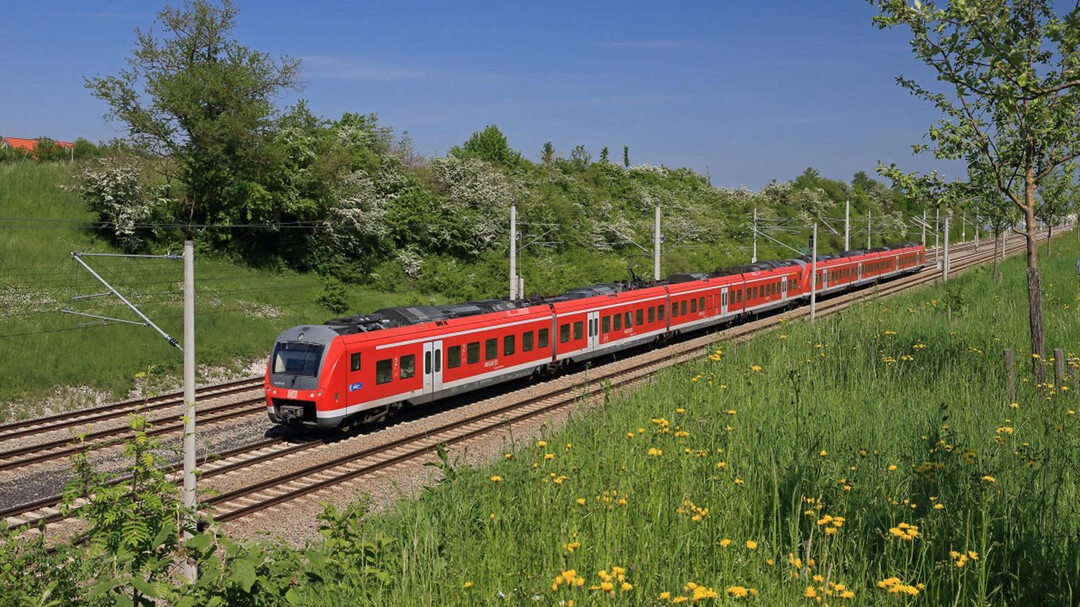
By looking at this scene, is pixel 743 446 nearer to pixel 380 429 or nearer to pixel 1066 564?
pixel 1066 564

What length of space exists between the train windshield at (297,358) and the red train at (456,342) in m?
0.02

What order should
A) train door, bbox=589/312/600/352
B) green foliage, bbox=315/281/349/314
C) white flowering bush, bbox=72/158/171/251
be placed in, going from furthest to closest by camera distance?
green foliage, bbox=315/281/349/314
white flowering bush, bbox=72/158/171/251
train door, bbox=589/312/600/352

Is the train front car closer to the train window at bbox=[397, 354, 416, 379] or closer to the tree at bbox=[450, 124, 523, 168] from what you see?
the train window at bbox=[397, 354, 416, 379]

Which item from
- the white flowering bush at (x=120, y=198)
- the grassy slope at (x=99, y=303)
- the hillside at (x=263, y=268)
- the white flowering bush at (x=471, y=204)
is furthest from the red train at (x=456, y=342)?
the white flowering bush at (x=120, y=198)

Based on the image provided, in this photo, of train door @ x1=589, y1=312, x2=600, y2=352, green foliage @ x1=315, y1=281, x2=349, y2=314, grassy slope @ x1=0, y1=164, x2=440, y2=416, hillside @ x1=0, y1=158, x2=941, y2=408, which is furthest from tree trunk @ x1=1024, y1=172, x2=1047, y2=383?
green foliage @ x1=315, y1=281, x2=349, y2=314

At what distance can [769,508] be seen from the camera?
7344 millimetres

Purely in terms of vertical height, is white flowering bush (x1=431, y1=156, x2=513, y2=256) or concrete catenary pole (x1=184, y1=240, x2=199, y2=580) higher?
white flowering bush (x1=431, y1=156, x2=513, y2=256)

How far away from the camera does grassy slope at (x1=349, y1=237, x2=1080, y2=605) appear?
5656mm

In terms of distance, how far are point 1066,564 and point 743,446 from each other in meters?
3.57

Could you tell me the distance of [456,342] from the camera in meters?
21.3

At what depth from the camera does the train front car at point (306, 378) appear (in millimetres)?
17734

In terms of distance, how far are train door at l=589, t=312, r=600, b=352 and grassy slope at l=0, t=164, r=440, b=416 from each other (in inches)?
505

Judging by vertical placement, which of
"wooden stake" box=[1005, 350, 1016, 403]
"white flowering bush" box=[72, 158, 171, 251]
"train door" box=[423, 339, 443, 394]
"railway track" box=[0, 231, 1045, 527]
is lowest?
"railway track" box=[0, 231, 1045, 527]

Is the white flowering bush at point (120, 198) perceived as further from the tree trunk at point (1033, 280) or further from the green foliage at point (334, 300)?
the tree trunk at point (1033, 280)
